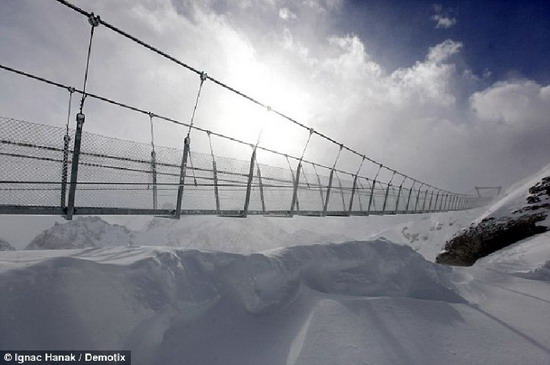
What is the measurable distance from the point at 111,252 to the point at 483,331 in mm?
3044

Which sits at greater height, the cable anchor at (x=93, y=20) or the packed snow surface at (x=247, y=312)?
the cable anchor at (x=93, y=20)

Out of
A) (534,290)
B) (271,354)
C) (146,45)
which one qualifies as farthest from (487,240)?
(146,45)

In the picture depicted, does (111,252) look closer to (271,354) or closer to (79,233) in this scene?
(271,354)

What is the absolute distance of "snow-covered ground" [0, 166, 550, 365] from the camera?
1595 mm

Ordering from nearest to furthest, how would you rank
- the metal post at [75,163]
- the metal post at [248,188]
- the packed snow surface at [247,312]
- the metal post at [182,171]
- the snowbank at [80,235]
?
the packed snow surface at [247,312]
the metal post at [75,163]
the metal post at [182,171]
the metal post at [248,188]
the snowbank at [80,235]

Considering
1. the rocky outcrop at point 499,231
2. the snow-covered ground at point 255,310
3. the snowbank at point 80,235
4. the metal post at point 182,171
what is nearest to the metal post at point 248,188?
the metal post at point 182,171

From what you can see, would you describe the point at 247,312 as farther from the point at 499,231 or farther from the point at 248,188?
the point at 499,231

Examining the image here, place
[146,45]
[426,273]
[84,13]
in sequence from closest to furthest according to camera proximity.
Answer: [426,273] → [84,13] → [146,45]

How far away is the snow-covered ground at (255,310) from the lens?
159 centimetres

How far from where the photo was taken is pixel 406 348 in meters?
2.06

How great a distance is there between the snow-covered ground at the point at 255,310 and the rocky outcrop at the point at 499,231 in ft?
25.5

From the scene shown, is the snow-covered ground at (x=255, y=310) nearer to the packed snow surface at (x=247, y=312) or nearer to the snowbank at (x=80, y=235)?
the packed snow surface at (x=247, y=312)

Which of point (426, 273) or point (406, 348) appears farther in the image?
point (426, 273)

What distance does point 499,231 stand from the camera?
1003cm
